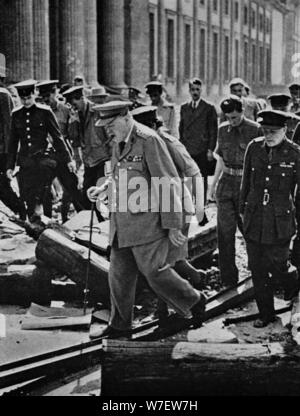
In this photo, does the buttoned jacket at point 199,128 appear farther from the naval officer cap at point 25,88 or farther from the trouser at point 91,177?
the naval officer cap at point 25,88

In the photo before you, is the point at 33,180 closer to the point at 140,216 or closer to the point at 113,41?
the point at 140,216

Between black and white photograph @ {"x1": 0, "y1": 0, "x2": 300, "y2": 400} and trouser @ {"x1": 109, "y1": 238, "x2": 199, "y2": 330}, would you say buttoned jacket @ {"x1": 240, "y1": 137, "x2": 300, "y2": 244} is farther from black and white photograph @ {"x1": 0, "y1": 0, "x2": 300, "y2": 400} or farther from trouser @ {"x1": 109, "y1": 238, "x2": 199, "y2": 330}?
trouser @ {"x1": 109, "y1": 238, "x2": 199, "y2": 330}

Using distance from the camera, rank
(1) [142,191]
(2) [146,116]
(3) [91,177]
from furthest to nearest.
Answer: (3) [91,177], (2) [146,116], (1) [142,191]

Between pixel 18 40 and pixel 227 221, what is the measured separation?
1280 cm

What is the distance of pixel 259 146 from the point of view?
256 inches

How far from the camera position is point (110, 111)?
5719mm

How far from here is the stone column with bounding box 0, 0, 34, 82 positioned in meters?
18.9

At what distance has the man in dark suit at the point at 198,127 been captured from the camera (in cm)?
1048

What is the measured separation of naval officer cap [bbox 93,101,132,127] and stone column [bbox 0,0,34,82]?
44.6 ft

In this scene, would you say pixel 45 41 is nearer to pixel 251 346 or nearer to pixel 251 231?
pixel 251 231

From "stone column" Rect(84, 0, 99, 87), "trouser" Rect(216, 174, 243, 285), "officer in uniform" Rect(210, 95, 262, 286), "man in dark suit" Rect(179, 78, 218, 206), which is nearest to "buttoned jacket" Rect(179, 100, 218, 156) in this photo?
"man in dark suit" Rect(179, 78, 218, 206)

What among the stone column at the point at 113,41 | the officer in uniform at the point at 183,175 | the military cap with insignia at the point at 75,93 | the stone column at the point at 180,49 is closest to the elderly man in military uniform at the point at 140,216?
the officer in uniform at the point at 183,175

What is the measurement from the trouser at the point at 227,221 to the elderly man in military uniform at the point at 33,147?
2381 millimetres

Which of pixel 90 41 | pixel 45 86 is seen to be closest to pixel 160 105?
pixel 45 86
